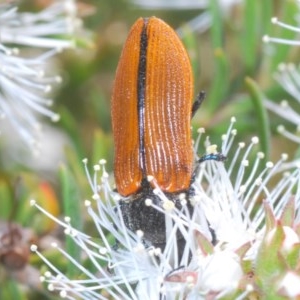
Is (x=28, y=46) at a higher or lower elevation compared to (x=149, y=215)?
higher

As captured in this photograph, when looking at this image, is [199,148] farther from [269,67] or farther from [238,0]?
[238,0]

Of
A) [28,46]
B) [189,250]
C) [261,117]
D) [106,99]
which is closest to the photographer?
[189,250]

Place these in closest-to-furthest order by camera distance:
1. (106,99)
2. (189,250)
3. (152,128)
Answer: (189,250), (152,128), (106,99)

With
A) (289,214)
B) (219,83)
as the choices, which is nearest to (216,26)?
(219,83)

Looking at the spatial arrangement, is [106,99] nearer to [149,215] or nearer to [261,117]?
[261,117]

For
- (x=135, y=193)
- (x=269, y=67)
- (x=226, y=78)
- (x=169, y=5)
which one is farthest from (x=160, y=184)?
(x=169, y=5)
